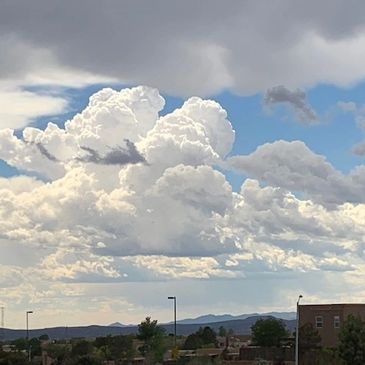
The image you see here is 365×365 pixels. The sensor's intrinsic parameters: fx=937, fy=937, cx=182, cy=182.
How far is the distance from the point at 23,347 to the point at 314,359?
9215cm

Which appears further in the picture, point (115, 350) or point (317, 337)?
point (115, 350)

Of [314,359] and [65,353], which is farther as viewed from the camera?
[65,353]

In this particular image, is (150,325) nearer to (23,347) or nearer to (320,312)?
(320,312)

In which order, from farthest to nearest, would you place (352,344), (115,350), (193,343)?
(193,343), (115,350), (352,344)

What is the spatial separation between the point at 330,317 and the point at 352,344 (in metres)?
30.6

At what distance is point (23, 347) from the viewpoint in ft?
538

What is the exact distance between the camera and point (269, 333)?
98.3m

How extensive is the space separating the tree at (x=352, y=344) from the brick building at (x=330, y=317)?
27443 millimetres

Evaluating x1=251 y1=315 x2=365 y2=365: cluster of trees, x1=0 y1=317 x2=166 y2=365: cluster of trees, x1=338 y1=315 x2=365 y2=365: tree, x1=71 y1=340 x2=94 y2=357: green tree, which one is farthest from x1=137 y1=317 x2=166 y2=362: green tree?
x1=338 y1=315 x2=365 y2=365: tree

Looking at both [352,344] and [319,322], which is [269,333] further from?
[352,344]

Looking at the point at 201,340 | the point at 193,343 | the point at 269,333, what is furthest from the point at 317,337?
the point at 201,340

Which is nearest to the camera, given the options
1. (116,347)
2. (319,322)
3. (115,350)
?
(319,322)

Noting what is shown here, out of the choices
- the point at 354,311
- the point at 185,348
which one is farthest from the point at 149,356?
the point at 185,348

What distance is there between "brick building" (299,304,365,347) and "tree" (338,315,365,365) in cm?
2744
